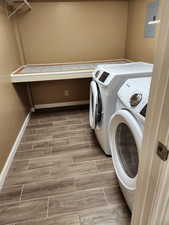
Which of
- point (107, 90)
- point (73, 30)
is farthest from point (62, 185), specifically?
point (73, 30)

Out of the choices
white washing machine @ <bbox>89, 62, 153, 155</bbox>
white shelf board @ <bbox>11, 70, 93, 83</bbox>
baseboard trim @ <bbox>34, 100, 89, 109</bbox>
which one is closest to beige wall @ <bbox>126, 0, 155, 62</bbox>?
white washing machine @ <bbox>89, 62, 153, 155</bbox>

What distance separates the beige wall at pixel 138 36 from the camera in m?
2.02

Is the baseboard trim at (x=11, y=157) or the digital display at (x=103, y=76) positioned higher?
the digital display at (x=103, y=76)

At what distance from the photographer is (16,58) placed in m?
2.33

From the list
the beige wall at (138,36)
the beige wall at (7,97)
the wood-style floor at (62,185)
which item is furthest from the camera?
the beige wall at (138,36)

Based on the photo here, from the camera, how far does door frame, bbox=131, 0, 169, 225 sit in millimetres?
398

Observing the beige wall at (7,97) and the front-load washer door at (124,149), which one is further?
the beige wall at (7,97)

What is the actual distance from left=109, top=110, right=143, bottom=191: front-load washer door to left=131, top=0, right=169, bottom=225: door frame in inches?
14.7

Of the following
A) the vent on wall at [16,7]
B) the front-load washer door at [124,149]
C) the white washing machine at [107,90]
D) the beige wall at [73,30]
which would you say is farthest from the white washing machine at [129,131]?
the vent on wall at [16,7]

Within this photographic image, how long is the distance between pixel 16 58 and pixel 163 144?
8.10 feet

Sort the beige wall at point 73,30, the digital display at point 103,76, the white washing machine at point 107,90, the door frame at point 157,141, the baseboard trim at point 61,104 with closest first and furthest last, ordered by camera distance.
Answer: the door frame at point 157,141 → the white washing machine at point 107,90 → the digital display at point 103,76 → the beige wall at point 73,30 → the baseboard trim at point 61,104

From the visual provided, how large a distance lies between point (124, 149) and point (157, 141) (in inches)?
31.0

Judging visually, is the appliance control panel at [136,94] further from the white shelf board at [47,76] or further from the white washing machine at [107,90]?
the white shelf board at [47,76]

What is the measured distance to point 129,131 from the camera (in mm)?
1045
